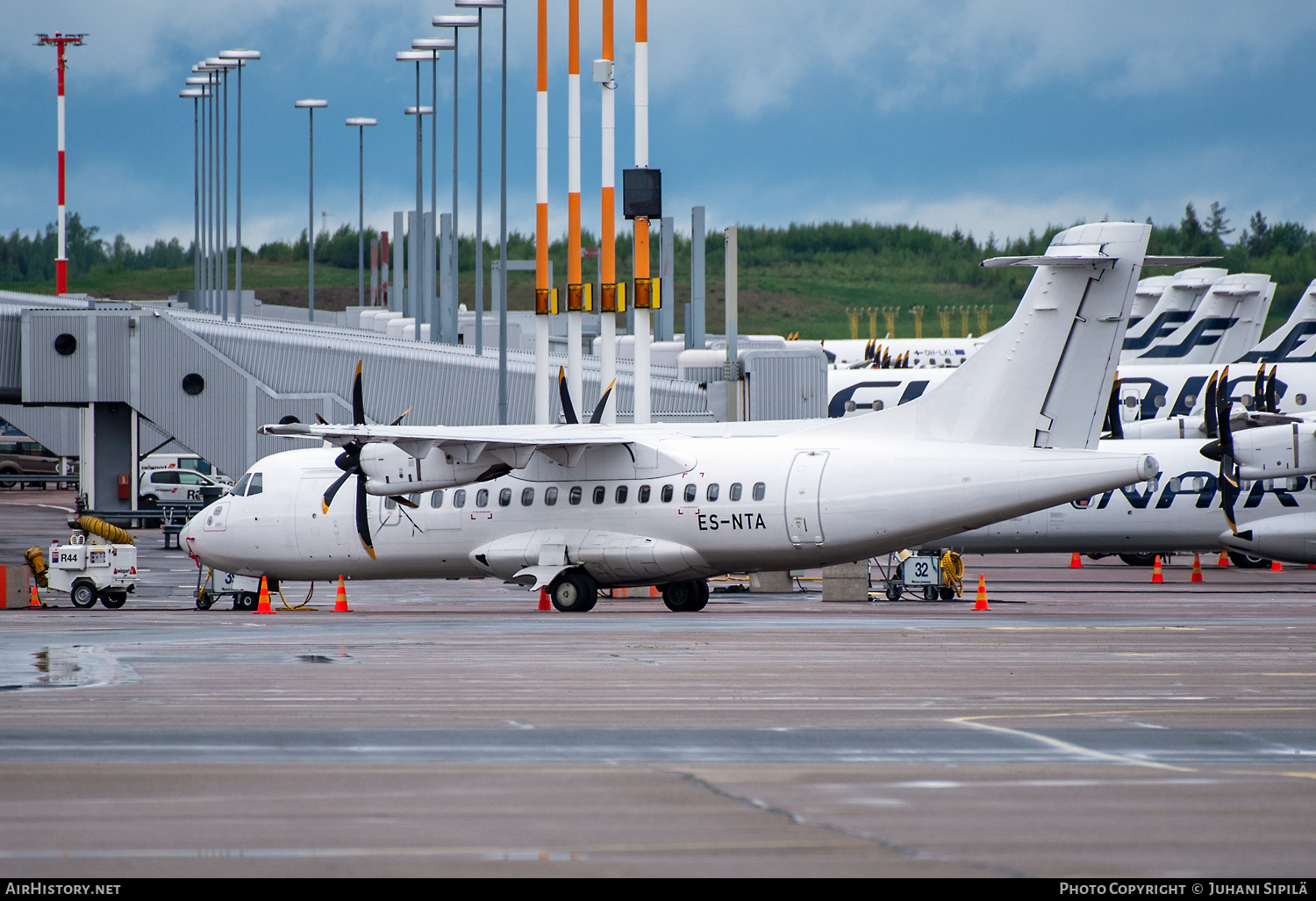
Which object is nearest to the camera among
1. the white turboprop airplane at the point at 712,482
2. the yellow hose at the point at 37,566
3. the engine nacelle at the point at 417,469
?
the white turboprop airplane at the point at 712,482

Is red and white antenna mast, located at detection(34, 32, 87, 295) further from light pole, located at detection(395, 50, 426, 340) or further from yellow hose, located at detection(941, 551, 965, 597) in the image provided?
yellow hose, located at detection(941, 551, 965, 597)

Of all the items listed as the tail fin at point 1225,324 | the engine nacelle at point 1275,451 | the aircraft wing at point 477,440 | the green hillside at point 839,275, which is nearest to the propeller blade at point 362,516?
the aircraft wing at point 477,440

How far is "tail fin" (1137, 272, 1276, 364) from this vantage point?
67.0 metres

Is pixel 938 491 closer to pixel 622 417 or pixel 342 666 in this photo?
pixel 342 666

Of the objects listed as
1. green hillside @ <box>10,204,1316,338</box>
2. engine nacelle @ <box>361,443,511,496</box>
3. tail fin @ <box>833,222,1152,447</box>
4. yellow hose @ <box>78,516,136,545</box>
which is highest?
green hillside @ <box>10,204,1316,338</box>

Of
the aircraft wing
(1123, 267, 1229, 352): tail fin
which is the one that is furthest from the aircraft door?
(1123, 267, 1229, 352): tail fin

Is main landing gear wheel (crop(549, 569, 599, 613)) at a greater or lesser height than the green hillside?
lesser

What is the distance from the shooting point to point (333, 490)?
29.2 meters

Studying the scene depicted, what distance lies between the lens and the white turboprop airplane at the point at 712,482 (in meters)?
25.4

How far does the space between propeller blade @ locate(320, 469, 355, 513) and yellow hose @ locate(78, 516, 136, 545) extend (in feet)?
14.1

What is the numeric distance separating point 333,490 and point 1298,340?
158ft

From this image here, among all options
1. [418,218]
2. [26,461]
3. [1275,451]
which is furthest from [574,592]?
[26,461]

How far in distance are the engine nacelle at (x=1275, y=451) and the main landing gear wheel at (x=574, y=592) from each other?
16.2m

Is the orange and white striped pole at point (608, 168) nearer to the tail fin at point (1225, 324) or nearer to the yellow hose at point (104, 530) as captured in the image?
the yellow hose at point (104, 530)
